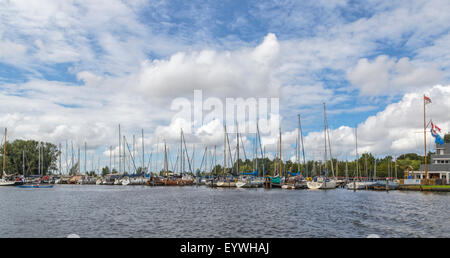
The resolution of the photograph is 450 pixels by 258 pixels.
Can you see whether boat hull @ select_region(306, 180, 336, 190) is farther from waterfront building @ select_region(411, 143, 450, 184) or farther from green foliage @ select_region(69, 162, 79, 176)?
green foliage @ select_region(69, 162, 79, 176)

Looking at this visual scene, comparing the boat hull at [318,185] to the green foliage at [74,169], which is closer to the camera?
the boat hull at [318,185]

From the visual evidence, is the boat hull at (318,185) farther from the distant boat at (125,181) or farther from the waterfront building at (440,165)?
the distant boat at (125,181)

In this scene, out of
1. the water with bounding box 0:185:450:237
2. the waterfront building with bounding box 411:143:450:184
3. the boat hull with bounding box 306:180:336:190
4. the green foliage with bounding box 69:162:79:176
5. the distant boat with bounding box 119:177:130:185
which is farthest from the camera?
the green foliage with bounding box 69:162:79:176

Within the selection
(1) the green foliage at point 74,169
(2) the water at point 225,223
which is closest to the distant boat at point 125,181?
(1) the green foliage at point 74,169

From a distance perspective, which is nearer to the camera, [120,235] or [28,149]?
[120,235]

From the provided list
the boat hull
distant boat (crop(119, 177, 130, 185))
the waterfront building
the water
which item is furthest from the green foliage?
the waterfront building

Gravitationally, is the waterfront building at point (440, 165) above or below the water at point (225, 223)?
above

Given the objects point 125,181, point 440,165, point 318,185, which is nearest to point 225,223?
point 318,185

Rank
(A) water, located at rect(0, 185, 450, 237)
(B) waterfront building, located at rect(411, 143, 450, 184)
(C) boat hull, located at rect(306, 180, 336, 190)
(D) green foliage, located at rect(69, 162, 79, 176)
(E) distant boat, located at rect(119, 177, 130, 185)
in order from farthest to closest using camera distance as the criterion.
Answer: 1. (D) green foliage, located at rect(69, 162, 79, 176)
2. (E) distant boat, located at rect(119, 177, 130, 185)
3. (C) boat hull, located at rect(306, 180, 336, 190)
4. (B) waterfront building, located at rect(411, 143, 450, 184)
5. (A) water, located at rect(0, 185, 450, 237)
